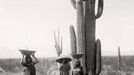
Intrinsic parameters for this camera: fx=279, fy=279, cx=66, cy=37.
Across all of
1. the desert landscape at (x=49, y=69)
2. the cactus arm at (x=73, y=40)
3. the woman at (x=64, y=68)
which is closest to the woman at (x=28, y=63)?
the woman at (x=64, y=68)

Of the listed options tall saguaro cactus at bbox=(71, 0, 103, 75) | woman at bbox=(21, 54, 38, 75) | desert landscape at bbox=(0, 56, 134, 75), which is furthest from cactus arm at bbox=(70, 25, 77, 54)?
desert landscape at bbox=(0, 56, 134, 75)

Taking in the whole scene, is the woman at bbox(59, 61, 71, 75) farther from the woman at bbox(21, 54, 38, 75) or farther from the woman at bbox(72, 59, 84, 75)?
the woman at bbox(21, 54, 38, 75)

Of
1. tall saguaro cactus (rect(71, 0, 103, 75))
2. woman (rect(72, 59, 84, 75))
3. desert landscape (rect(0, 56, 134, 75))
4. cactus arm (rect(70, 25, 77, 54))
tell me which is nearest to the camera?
woman (rect(72, 59, 84, 75))

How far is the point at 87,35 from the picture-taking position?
10773 mm

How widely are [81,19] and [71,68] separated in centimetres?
200

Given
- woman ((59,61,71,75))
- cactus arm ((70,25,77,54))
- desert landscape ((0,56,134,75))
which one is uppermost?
cactus arm ((70,25,77,54))

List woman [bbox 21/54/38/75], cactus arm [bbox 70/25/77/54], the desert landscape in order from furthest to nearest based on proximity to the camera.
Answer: the desert landscape, cactus arm [bbox 70/25/77/54], woman [bbox 21/54/38/75]

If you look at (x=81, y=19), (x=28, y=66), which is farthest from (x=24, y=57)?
(x=81, y=19)

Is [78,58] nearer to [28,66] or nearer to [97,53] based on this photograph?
[97,53]

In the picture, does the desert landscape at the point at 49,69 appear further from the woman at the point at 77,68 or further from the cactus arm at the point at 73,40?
the woman at the point at 77,68

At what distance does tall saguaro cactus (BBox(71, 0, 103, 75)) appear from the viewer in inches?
422

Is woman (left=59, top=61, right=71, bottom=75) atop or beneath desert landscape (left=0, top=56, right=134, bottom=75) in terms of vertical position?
atop

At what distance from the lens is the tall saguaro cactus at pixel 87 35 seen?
422 inches

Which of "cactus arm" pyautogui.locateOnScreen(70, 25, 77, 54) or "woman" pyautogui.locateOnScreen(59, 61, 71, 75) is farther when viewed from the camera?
"cactus arm" pyautogui.locateOnScreen(70, 25, 77, 54)
